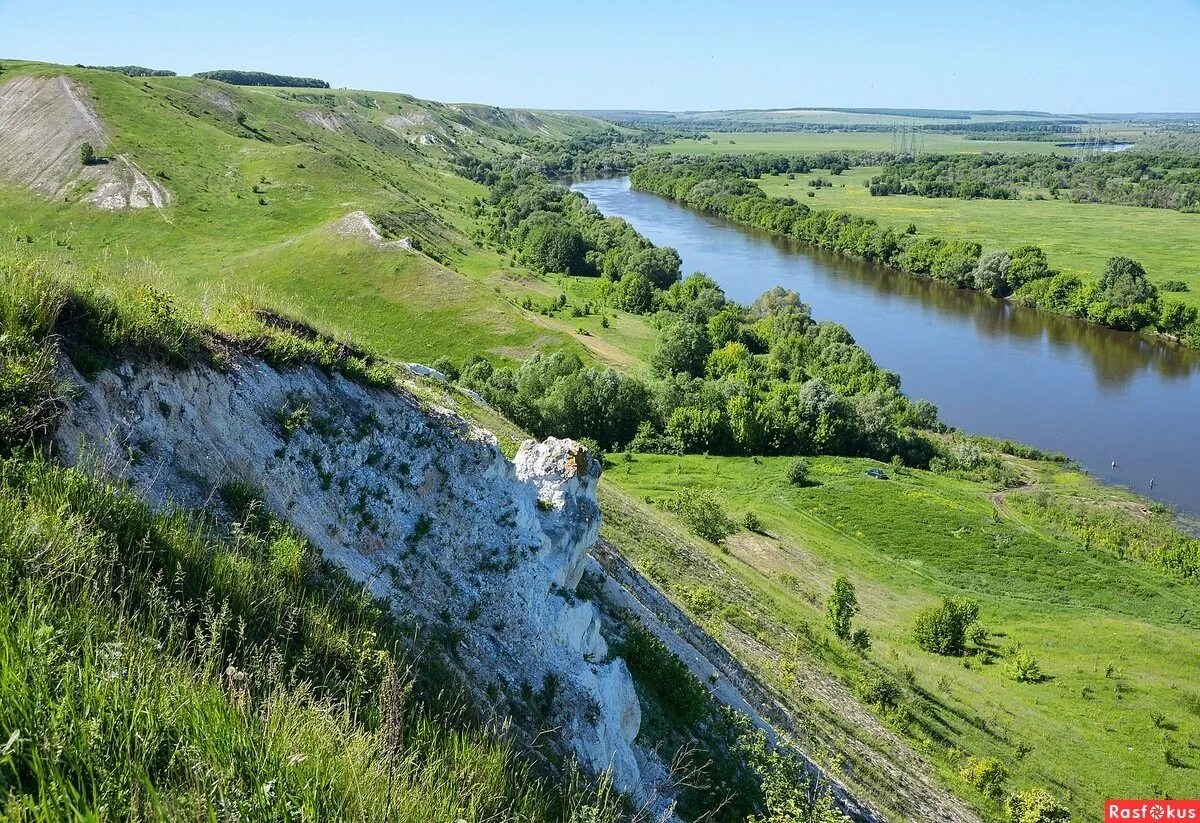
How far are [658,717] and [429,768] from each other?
25.6 feet

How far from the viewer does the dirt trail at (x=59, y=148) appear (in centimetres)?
6297

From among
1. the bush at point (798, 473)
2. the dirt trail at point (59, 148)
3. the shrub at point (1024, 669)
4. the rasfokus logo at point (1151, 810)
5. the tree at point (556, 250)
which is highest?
the dirt trail at point (59, 148)

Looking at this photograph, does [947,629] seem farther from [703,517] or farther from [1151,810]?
[703,517]

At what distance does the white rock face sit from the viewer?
7.76 m

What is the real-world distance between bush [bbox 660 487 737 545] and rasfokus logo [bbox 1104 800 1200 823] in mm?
14491

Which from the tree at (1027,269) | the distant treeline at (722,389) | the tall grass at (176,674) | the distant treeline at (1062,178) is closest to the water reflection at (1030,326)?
the tree at (1027,269)

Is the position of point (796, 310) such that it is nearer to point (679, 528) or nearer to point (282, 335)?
point (679, 528)

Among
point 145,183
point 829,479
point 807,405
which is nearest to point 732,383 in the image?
point 807,405

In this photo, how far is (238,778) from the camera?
10.2ft

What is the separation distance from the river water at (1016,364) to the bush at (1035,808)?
102 ft

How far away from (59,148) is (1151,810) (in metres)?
88.1

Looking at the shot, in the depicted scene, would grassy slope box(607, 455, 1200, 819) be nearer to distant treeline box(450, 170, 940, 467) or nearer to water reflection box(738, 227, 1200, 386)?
distant treeline box(450, 170, 940, 467)

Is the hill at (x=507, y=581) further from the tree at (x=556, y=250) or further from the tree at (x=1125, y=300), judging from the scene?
the tree at (x=1125, y=300)

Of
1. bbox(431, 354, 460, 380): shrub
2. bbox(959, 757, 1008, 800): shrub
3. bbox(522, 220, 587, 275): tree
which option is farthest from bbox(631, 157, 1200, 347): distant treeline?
bbox(959, 757, 1008, 800): shrub
